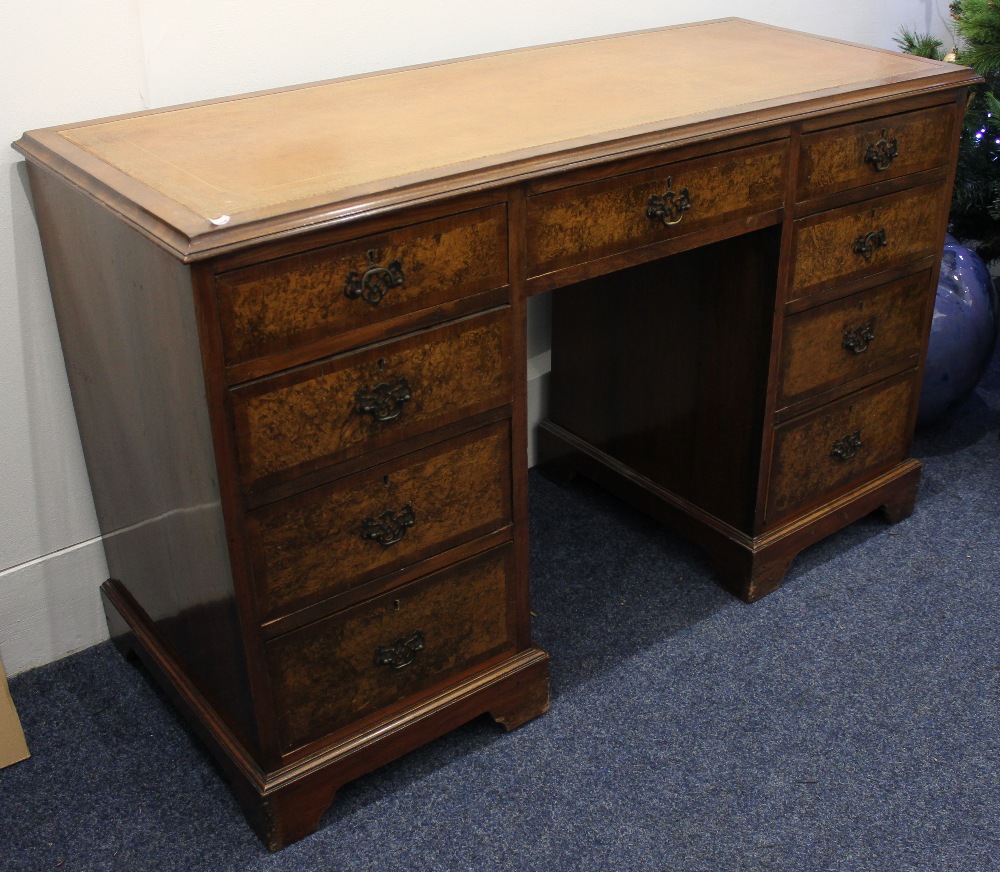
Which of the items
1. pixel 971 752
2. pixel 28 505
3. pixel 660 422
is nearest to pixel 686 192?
pixel 660 422

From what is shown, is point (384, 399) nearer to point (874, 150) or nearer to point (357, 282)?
point (357, 282)

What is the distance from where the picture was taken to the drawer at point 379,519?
1.31 meters

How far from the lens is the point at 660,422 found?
2000 millimetres

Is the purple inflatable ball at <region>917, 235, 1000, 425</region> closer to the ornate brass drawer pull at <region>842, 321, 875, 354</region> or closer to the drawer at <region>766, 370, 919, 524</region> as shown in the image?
the drawer at <region>766, 370, 919, 524</region>

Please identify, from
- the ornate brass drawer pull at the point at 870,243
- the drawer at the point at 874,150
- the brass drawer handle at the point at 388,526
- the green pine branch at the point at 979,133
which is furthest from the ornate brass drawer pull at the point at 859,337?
the brass drawer handle at the point at 388,526

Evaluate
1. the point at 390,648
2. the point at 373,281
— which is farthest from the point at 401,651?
the point at 373,281

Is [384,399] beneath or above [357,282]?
beneath

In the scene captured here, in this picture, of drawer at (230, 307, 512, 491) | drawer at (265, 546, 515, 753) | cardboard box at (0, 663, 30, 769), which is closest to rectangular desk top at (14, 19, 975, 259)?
drawer at (230, 307, 512, 491)

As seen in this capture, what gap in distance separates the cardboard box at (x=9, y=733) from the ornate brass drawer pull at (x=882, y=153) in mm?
1469

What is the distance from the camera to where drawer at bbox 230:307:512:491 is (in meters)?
1.22

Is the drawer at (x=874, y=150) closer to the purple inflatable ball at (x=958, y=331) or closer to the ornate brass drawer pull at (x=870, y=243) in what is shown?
the ornate brass drawer pull at (x=870, y=243)

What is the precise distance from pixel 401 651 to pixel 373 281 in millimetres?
529

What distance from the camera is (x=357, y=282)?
1.22 m

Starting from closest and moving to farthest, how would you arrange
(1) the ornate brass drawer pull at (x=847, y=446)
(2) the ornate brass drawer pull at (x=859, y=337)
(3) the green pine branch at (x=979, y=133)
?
1. (2) the ornate brass drawer pull at (x=859, y=337)
2. (1) the ornate brass drawer pull at (x=847, y=446)
3. (3) the green pine branch at (x=979, y=133)
